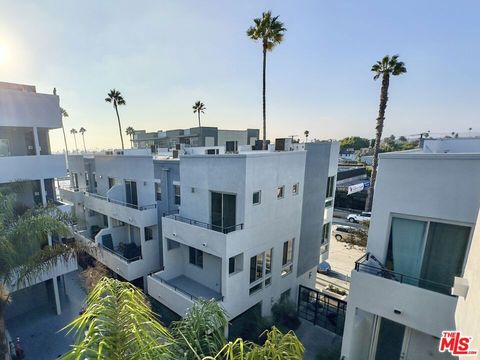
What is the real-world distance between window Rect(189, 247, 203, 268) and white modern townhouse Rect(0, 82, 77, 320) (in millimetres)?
7334

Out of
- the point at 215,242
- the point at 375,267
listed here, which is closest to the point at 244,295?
the point at 215,242

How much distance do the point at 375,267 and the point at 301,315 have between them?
388 inches

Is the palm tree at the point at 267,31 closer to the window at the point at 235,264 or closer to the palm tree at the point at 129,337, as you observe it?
the window at the point at 235,264

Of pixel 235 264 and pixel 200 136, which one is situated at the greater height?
pixel 200 136

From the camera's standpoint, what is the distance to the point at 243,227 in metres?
11.1

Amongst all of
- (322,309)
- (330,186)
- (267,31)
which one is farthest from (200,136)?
(322,309)

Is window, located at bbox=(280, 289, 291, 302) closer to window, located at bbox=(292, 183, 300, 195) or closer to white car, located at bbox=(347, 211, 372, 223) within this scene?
window, located at bbox=(292, 183, 300, 195)

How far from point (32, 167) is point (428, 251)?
1804cm

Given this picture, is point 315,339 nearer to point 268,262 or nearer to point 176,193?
point 268,262

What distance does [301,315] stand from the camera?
1482 cm

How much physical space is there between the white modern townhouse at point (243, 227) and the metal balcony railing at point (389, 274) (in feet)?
17.3

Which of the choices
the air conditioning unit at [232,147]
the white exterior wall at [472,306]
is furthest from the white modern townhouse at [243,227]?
the white exterior wall at [472,306]

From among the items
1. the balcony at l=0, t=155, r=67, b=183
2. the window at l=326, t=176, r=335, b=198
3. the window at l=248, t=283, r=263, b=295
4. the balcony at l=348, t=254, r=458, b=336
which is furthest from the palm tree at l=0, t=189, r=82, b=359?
the window at l=326, t=176, r=335, b=198

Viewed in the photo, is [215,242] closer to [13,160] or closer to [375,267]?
[375,267]
